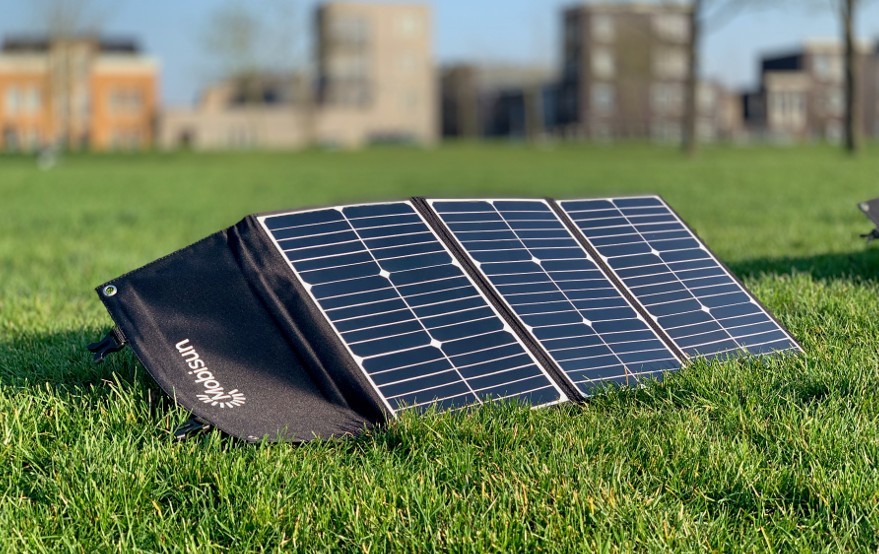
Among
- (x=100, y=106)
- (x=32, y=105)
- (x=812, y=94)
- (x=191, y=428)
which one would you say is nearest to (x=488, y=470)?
(x=191, y=428)

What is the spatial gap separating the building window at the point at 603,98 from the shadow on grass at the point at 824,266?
101m

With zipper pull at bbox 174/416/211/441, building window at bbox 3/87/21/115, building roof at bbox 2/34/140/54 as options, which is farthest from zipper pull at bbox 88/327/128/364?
building window at bbox 3/87/21/115

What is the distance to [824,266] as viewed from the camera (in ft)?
21.4

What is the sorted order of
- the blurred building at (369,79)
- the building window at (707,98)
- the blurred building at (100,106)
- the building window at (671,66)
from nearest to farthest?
1. the blurred building at (100,106)
2. the building window at (671,66)
3. the building window at (707,98)
4. the blurred building at (369,79)

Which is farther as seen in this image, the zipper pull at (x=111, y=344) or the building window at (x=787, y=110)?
the building window at (x=787, y=110)

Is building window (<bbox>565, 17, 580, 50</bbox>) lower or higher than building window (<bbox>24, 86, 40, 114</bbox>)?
higher

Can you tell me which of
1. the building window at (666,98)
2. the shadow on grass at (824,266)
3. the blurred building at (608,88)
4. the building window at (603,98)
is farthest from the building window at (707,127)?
the shadow on grass at (824,266)

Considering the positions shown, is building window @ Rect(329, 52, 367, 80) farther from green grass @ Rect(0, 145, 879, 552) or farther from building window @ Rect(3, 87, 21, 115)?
green grass @ Rect(0, 145, 879, 552)

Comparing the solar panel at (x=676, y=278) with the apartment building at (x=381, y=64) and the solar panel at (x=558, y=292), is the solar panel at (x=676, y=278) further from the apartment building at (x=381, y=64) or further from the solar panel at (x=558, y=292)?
the apartment building at (x=381, y=64)

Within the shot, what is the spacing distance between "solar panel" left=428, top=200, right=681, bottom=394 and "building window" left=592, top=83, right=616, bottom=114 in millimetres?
104221

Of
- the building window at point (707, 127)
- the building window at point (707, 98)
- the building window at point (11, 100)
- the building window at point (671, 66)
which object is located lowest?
the building window at point (707, 127)

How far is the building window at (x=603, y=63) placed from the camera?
4176 inches

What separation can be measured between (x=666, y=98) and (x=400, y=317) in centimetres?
11163

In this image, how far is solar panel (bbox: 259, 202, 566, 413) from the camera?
3617 mm
